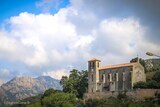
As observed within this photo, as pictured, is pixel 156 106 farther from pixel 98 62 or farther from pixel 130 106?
pixel 98 62

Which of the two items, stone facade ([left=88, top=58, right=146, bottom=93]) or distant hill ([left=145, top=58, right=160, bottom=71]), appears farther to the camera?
distant hill ([left=145, top=58, right=160, bottom=71])

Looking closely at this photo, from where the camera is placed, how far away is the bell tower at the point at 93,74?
97525mm

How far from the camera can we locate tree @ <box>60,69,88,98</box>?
336 feet

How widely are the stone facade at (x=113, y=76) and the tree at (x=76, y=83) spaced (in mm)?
5057

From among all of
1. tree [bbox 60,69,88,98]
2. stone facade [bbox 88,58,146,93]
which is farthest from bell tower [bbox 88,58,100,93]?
tree [bbox 60,69,88,98]

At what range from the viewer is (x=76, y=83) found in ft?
337

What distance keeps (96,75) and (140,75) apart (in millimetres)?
12178

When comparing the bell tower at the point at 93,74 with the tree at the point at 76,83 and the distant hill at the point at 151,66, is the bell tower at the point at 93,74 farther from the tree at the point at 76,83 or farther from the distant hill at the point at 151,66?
the distant hill at the point at 151,66

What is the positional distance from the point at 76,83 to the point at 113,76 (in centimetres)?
1296

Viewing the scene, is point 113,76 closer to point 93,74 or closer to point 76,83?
point 93,74

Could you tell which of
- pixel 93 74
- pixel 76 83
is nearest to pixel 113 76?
pixel 93 74

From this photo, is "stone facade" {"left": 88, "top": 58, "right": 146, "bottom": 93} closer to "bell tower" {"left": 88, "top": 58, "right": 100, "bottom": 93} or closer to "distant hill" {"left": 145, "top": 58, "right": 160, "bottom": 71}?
"bell tower" {"left": 88, "top": 58, "right": 100, "bottom": 93}

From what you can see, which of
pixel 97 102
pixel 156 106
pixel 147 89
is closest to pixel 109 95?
pixel 97 102

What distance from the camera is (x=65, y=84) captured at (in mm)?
103375
